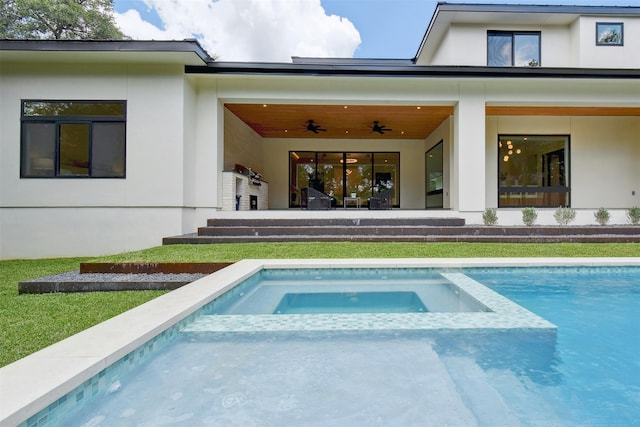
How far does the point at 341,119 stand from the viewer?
11.6m

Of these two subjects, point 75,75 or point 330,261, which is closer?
point 330,261

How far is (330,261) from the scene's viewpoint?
5410 mm

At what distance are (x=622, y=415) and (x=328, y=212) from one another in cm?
764

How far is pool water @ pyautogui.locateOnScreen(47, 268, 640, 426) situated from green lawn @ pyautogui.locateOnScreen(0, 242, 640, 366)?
3.49 ft

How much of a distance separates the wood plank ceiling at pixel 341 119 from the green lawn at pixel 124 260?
4770mm

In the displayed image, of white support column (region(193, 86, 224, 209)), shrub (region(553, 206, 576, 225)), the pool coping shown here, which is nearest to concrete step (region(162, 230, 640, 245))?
shrub (region(553, 206, 576, 225))

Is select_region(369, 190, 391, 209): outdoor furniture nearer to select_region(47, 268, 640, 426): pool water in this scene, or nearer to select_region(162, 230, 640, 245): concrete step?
select_region(162, 230, 640, 245): concrete step

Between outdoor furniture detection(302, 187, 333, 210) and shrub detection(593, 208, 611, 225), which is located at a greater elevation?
outdoor furniture detection(302, 187, 333, 210)

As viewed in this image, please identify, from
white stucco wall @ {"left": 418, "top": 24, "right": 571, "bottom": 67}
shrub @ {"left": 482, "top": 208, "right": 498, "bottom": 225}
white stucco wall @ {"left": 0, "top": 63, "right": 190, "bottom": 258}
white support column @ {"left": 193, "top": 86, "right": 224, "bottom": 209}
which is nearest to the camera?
white stucco wall @ {"left": 0, "top": 63, "right": 190, "bottom": 258}

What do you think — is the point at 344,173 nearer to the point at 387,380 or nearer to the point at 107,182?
the point at 107,182

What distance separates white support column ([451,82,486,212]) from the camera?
9.16m

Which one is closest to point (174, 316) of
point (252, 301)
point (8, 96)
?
point (252, 301)

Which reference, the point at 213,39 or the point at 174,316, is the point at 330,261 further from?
the point at 213,39

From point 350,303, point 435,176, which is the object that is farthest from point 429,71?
point 350,303
